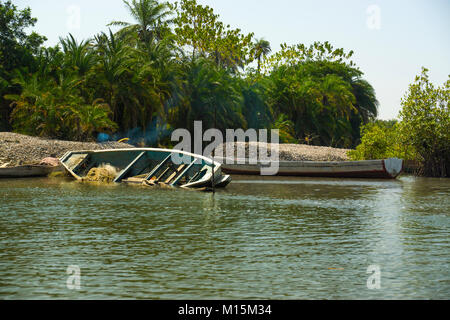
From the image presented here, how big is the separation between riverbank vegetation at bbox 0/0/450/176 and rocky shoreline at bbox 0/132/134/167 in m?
1.92

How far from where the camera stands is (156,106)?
1861 inches

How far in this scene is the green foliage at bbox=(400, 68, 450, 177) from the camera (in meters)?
39.9

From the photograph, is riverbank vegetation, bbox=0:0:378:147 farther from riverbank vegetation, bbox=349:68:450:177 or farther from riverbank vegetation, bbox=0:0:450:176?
riverbank vegetation, bbox=349:68:450:177

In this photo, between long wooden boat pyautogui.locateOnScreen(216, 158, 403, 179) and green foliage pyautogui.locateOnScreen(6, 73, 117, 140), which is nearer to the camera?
long wooden boat pyautogui.locateOnScreen(216, 158, 403, 179)

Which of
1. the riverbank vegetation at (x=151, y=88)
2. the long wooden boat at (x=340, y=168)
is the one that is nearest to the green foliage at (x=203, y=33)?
the riverbank vegetation at (x=151, y=88)

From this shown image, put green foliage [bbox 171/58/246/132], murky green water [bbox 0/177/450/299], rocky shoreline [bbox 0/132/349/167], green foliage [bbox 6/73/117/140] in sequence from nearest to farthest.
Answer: murky green water [bbox 0/177/450/299], rocky shoreline [bbox 0/132/349/167], green foliage [bbox 6/73/117/140], green foliage [bbox 171/58/246/132]

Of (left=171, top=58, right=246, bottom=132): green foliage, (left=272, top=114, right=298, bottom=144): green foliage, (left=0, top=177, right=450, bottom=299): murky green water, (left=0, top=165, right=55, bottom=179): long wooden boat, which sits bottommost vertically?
(left=0, top=177, right=450, bottom=299): murky green water

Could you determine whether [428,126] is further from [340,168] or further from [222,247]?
[222,247]

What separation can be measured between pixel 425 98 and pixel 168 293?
35897mm

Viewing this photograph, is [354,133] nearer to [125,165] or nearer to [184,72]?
[184,72]

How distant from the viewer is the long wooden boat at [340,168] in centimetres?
3712

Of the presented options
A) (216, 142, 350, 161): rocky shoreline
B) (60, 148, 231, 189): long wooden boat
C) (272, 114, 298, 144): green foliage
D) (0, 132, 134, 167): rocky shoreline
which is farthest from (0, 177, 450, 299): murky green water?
(272, 114, 298, 144): green foliage

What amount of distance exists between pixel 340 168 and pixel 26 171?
19334 mm
